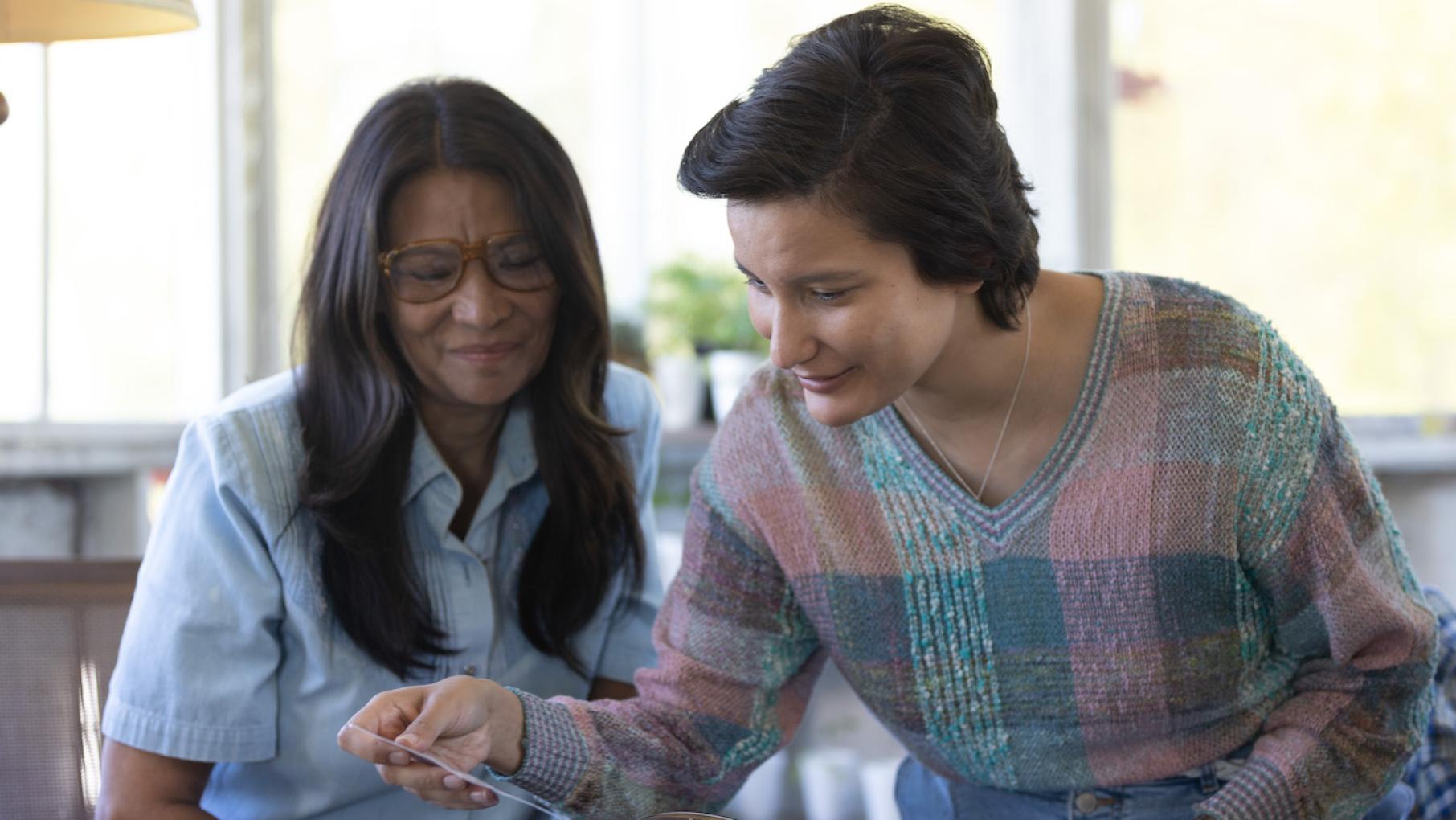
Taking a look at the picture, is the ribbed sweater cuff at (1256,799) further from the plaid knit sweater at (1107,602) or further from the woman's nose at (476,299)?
the woman's nose at (476,299)

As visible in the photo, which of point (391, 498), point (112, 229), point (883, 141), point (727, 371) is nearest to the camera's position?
point (883, 141)

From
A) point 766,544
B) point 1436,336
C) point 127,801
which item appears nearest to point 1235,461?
point 766,544

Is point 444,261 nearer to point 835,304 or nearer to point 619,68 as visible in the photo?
point 835,304

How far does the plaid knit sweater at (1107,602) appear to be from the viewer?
123 centimetres

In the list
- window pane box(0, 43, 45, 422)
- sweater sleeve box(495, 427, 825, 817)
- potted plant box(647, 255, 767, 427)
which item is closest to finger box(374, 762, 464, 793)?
sweater sleeve box(495, 427, 825, 817)

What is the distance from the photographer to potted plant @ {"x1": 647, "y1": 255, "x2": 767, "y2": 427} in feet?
9.36

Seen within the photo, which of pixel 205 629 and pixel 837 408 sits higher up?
pixel 837 408

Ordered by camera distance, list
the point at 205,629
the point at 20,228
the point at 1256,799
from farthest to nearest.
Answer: the point at 20,228, the point at 205,629, the point at 1256,799

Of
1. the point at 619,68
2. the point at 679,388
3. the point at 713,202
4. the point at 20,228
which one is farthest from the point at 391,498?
the point at 619,68

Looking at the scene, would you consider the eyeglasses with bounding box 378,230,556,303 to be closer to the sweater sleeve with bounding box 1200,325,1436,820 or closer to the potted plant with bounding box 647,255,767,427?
the sweater sleeve with bounding box 1200,325,1436,820

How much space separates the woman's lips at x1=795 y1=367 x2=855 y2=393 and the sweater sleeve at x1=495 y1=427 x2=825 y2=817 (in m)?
0.26

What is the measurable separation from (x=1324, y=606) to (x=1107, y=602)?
186 millimetres

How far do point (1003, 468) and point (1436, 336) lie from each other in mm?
2046

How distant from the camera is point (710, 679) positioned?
1.38 metres
